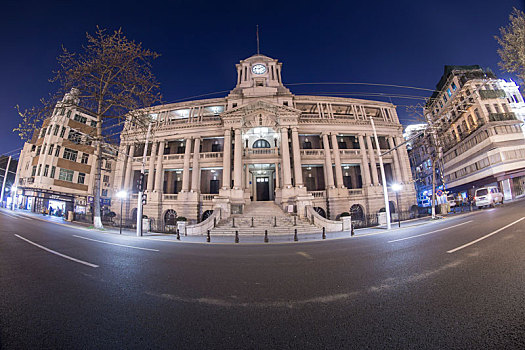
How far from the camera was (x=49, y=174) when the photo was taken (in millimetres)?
29969

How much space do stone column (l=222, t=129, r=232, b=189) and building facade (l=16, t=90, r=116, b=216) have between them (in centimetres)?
1891

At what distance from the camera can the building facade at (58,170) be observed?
29.9 meters

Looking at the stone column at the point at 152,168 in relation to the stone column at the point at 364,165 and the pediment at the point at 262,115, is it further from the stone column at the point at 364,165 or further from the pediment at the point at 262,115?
the stone column at the point at 364,165

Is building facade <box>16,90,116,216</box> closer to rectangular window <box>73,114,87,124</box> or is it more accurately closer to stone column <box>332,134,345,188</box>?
rectangular window <box>73,114,87,124</box>

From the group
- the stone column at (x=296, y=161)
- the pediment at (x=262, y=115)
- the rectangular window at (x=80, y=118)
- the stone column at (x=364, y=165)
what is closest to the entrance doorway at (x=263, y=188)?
the stone column at (x=296, y=161)

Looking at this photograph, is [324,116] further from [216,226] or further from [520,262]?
[520,262]

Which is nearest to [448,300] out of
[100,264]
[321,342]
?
[321,342]

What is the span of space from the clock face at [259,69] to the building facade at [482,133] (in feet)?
75.9

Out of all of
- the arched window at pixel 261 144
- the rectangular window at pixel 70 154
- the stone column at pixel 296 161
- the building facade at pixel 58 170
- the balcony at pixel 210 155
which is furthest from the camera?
the rectangular window at pixel 70 154

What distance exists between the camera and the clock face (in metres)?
30.3

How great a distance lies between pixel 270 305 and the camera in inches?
115

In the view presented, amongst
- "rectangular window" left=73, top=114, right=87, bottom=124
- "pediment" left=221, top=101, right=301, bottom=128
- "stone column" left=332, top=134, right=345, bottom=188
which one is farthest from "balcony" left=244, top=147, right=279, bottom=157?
"rectangular window" left=73, top=114, right=87, bottom=124

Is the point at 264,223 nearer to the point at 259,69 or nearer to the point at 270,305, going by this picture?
the point at 270,305

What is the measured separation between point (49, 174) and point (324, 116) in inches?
1743
